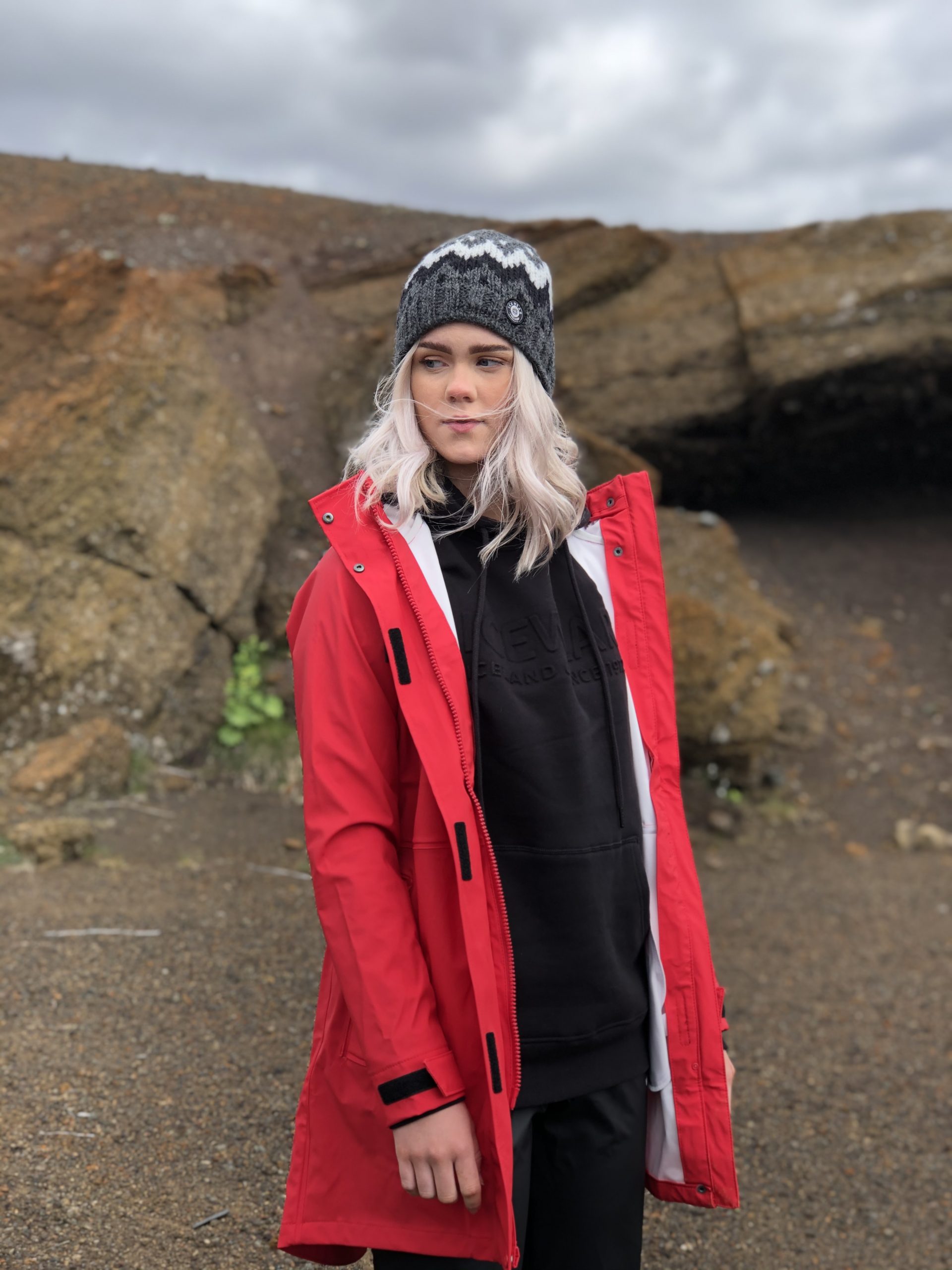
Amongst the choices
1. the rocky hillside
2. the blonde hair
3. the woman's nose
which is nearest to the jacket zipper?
the blonde hair

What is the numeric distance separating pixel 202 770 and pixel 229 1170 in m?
2.87

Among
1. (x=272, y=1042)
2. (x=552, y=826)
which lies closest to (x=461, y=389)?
A: (x=552, y=826)

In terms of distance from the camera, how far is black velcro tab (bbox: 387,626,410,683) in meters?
1.55

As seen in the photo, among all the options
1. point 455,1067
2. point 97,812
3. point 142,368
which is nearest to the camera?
point 455,1067

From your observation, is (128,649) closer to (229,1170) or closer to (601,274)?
(229,1170)

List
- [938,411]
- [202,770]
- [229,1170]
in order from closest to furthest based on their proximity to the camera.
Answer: [229,1170], [202,770], [938,411]

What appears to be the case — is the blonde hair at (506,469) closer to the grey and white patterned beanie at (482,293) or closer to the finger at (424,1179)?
the grey and white patterned beanie at (482,293)

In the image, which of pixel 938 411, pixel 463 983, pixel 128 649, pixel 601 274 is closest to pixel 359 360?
pixel 601 274

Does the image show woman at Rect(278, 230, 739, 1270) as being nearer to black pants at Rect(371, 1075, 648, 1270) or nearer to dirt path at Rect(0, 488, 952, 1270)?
black pants at Rect(371, 1075, 648, 1270)

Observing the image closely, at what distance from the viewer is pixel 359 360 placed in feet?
23.5

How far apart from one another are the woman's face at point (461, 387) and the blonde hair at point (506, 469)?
15 mm

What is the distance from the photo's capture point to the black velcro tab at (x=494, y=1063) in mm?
1487

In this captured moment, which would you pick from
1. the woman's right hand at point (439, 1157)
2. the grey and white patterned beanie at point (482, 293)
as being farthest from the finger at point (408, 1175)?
the grey and white patterned beanie at point (482, 293)

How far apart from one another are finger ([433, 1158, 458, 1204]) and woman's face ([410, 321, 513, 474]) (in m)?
1.11
